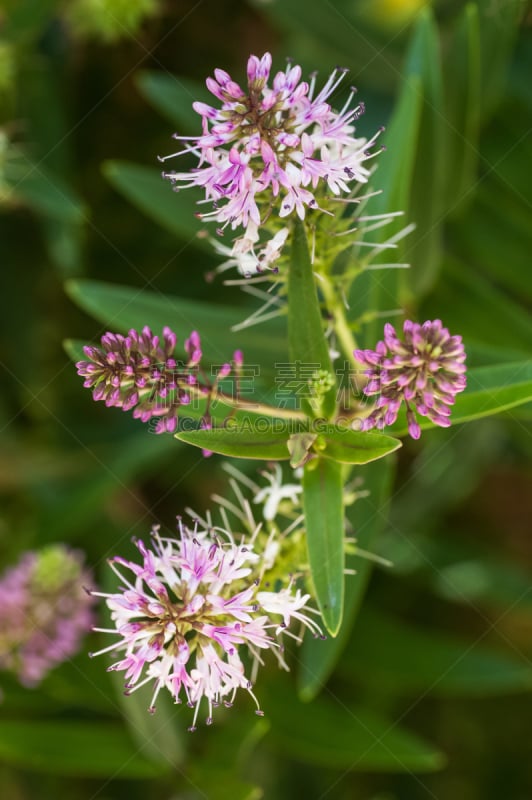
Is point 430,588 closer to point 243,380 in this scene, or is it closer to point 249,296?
point 249,296

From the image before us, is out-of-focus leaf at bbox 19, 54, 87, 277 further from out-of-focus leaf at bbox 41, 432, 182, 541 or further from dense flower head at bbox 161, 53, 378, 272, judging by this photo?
dense flower head at bbox 161, 53, 378, 272

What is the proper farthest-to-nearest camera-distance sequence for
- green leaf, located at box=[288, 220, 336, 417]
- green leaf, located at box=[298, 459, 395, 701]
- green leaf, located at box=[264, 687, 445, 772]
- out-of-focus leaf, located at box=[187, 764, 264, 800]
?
1. green leaf, located at box=[264, 687, 445, 772]
2. out-of-focus leaf, located at box=[187, 764, 264, 800]
3. green leaf, located at box=[298, 459, 395, 701]
4. green leaf, located at box=[288, 220, 336, 417]

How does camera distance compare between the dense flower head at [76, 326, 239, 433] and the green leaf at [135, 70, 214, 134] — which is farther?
the green leaf at [135, 70, 214, 134]

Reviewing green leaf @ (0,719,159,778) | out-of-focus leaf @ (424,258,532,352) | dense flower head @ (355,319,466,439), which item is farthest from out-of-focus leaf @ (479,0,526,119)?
green leaf @ (0,719,159,778)

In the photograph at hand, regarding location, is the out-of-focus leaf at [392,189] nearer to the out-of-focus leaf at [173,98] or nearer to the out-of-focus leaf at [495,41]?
the out-of-focus leaf at [495,41]

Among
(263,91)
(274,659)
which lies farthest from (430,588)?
(263,91)

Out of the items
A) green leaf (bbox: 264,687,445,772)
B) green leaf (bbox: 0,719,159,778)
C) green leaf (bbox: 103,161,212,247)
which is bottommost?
green leaf (bbox: 0,719,159,778)

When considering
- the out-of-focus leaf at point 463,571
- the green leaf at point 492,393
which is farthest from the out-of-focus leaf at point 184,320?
the out-of-focus leaf at point 463,571

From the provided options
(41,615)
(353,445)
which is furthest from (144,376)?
(41,615)
